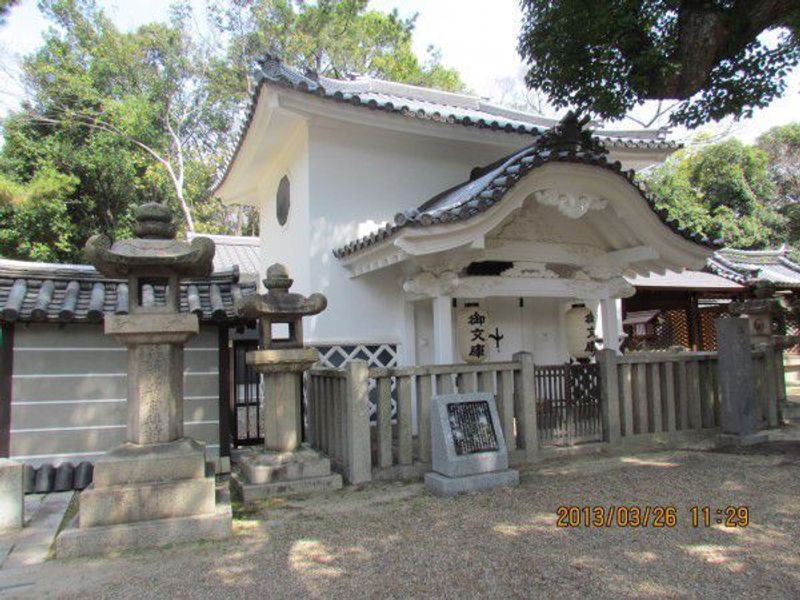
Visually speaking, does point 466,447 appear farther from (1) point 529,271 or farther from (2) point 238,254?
(2) point 238,254

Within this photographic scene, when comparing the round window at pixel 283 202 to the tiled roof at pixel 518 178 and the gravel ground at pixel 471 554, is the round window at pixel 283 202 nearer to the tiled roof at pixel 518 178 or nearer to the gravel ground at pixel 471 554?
the tiled roof at pixel 518 178

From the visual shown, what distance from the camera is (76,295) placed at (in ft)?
24.1

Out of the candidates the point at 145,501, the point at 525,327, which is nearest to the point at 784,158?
the point at 525,327

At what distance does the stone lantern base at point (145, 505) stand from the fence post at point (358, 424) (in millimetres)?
1651

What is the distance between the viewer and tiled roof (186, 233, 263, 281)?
696 inches

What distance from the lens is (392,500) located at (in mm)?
5922

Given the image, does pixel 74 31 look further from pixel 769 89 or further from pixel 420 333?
pixel 769 89

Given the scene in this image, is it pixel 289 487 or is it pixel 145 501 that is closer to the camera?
pixel 145 501

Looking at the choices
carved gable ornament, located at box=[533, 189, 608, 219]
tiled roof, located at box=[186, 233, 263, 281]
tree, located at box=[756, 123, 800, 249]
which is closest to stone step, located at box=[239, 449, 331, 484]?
carved gable ornament, located at box=[533, 189, 608, 219]

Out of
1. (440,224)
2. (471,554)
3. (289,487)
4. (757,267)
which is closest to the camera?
(471,554)

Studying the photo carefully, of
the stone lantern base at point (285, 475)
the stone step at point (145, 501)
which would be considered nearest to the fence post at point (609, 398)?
the stone lantern base at point (285, 475)

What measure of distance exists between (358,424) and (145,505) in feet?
7.69

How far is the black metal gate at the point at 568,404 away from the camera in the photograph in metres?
7.75

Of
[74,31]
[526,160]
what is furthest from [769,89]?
[74,31]
